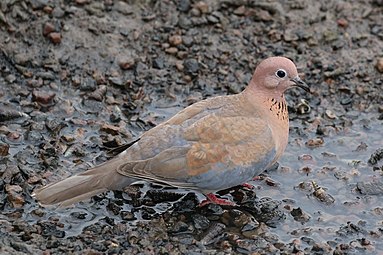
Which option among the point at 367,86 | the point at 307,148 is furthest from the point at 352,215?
the point at 367,86

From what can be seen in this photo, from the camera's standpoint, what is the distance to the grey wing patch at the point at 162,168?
5.63 metres

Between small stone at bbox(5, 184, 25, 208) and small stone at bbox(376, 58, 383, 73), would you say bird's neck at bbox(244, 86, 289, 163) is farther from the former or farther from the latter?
small stone at bbox(376, 58, 383, 73)

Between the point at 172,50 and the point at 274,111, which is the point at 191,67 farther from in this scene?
the point at 274,111

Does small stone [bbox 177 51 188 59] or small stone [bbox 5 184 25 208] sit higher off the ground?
small stone [bbox 177 51 188 59]

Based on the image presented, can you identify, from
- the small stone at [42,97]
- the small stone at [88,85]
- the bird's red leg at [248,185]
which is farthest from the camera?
the small stone at [88,85]

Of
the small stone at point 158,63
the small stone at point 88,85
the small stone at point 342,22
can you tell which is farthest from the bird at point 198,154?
the small stone at point 342,22

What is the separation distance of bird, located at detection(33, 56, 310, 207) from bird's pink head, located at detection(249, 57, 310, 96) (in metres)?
0.13

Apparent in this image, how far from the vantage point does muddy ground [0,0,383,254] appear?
579cm

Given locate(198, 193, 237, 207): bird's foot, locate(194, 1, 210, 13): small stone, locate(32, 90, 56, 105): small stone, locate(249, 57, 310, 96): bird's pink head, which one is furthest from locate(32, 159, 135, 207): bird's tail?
locate(194, 1, 210, 13): small stone

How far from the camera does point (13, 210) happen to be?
19.1ft

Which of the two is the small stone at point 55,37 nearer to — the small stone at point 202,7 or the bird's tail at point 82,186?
the small stone at point 202,7

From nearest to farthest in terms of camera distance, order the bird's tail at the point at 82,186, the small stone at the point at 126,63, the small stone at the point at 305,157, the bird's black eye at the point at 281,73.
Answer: the bird's tail at the point at 82,186 → the bird's black eye at the point at 281,73 → the small stone at the point at 305,157 → the small stone at the point at 126,63

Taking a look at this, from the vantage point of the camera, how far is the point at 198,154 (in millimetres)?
5680

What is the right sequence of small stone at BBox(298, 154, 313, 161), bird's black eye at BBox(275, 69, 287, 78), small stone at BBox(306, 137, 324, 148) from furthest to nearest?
small stone at BBox(306, 137, 324, 148) → small stone at BBox(298, 154, 313, 161) → bird's black eye at BBox(275, 69, 287, 78)
